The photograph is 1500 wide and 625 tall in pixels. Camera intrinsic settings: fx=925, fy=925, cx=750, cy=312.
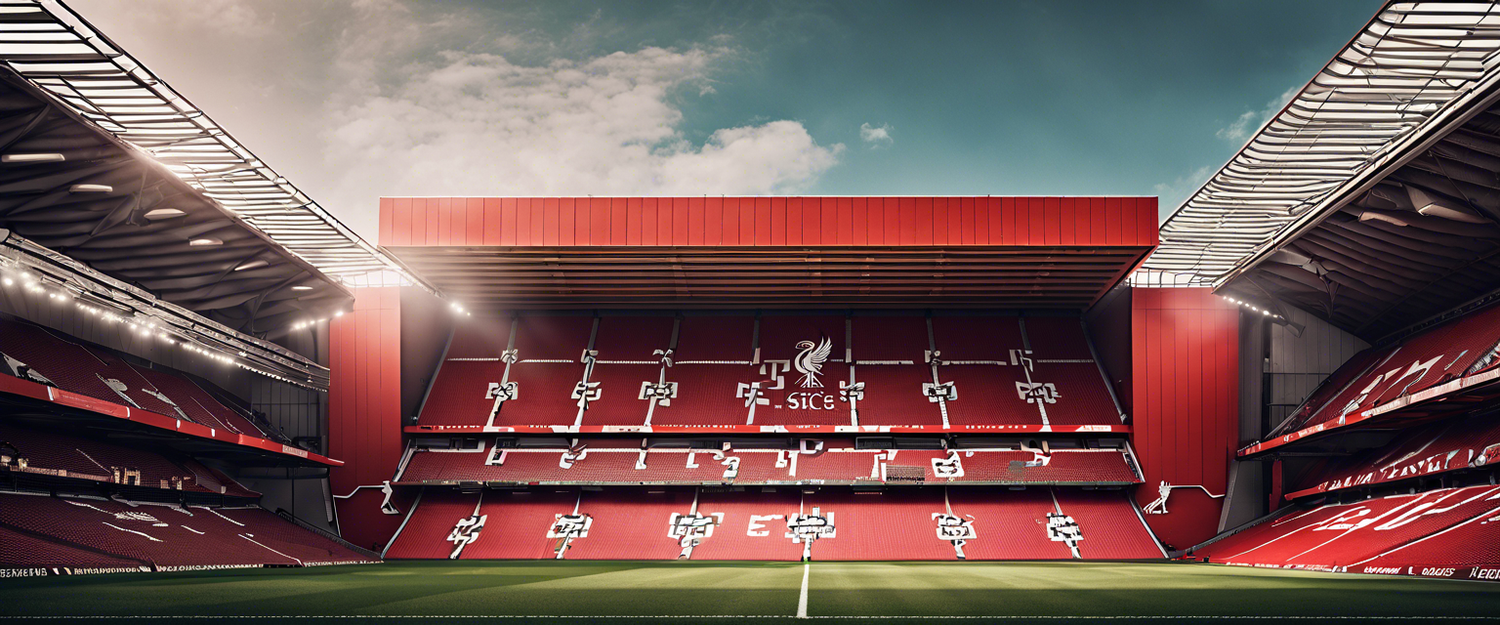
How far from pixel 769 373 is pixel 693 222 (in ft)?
28.7

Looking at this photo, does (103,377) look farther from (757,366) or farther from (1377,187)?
(1377,187)

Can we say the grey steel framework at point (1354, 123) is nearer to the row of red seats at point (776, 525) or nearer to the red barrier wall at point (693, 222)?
the red barrier wall at point (693, 222)

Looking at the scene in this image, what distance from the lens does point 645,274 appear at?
3341 cm

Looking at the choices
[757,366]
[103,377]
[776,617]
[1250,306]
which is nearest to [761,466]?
[757,366]

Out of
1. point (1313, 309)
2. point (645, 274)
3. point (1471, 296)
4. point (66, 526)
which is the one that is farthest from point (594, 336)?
point (1471, 296)

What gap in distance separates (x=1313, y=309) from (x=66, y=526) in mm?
38114

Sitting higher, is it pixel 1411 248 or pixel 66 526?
pixel 1411 248

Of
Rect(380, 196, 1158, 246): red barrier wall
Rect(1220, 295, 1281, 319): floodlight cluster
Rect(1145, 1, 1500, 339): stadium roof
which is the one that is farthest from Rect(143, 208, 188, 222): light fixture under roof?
Result: Rect(1220, 295, 1281, 319): floodlight cluster

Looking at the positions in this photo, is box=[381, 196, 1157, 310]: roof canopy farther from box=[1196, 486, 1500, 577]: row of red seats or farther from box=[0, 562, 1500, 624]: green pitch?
box=[0, 562, 1500, 624]: green pitch

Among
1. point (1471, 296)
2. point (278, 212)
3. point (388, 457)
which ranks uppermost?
point (278, 212)

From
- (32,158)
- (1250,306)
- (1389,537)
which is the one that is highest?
(32,158)

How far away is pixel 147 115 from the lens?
64.1 feet

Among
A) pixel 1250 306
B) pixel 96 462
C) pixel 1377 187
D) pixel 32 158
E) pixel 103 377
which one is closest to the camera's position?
pixel 32 158

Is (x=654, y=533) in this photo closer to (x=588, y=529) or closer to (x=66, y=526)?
(x=588, y=529)
